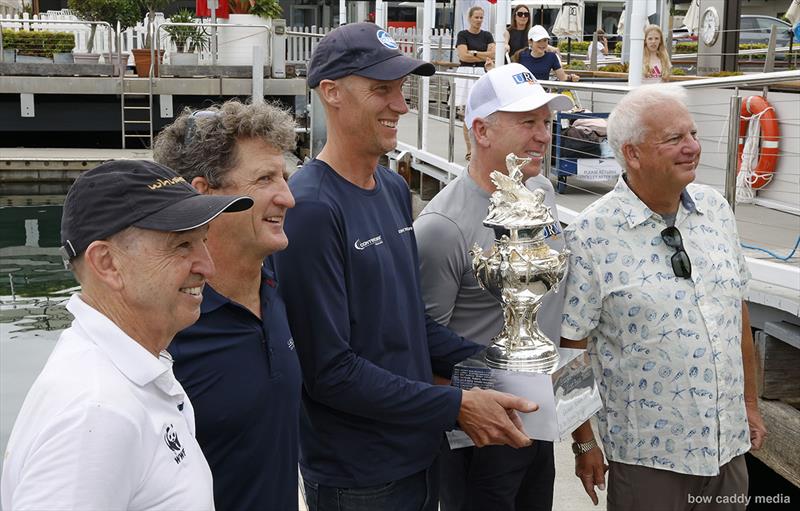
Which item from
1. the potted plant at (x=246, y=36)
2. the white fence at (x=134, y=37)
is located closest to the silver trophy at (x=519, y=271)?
the potted plant at (x=246, y=36)

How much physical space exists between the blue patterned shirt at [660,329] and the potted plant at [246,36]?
18.3 metres

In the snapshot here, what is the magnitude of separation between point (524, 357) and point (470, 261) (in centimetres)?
39

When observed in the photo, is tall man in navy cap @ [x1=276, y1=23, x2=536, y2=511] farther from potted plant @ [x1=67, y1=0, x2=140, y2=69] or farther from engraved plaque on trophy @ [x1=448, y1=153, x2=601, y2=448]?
potted plant @ [x1=67, y1=0, x2=140, y2=69]

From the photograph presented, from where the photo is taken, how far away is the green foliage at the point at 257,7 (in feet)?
67.9

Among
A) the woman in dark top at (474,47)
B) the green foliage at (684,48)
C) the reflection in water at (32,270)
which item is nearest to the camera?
the reflection in water at (32,270)

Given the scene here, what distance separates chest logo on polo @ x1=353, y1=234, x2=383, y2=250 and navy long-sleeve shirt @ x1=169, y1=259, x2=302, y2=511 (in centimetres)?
35

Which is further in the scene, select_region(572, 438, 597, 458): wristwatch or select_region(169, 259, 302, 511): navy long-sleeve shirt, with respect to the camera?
select_region(572, 438, 597, 458): wristwatch

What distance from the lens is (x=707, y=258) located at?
2891 millimetres

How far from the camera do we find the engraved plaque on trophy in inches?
99.0

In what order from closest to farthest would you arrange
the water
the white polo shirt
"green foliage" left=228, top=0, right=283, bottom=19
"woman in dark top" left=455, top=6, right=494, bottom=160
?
the white polo shirt < the water < "woman in dark top" left=455, top=6, right=494, bottom=160 < "green foliage" left=228, top=0, right=283, bottom=19

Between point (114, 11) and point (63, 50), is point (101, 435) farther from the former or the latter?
point (114, 11)

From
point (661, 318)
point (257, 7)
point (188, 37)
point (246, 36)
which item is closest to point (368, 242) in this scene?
point (661, 318)

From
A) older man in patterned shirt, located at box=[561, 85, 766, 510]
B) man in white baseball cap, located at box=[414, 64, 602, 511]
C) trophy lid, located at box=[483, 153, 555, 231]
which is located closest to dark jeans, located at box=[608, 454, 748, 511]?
older man in patterned shirt, located at box=[561, 85, 766, 510]

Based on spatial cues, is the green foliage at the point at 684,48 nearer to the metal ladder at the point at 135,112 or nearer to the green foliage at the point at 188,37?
the green foliage at the point at 188,37
